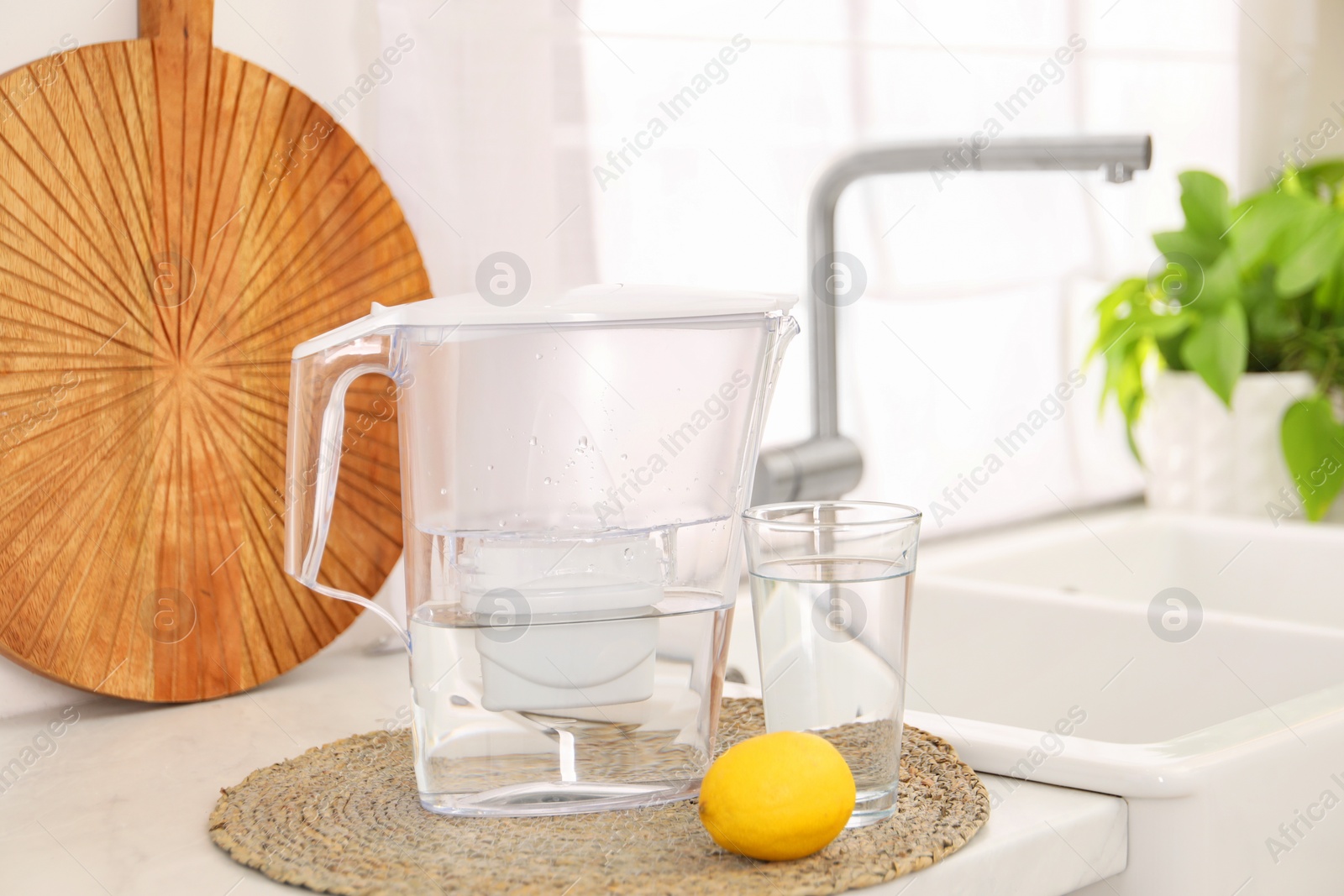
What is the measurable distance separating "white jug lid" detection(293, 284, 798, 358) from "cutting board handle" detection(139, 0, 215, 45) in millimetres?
294

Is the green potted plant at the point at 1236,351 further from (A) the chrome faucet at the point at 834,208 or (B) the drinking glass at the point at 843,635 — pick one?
(B) the drinking glass at the point at 843,635

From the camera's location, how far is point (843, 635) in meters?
0.59

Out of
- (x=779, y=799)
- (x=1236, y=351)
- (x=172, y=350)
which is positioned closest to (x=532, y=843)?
(x=779, y=799)

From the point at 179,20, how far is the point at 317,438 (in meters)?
0.33

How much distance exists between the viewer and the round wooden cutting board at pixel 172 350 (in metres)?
0.76

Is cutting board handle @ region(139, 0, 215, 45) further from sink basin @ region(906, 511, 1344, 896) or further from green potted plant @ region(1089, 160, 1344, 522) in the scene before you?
green potted plant @ region(1089, 160, 1344, 522)

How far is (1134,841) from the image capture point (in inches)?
24.6

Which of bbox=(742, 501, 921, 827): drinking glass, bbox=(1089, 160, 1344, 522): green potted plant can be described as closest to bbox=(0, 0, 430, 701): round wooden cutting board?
bbox=(742, 501, 921, 827): drinking glass

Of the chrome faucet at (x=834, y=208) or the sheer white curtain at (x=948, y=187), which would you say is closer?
the chrome faucet at (x=834, y=208)

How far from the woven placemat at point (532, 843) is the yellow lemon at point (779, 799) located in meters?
0.01

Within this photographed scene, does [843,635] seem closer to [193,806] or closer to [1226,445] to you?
[193,806]

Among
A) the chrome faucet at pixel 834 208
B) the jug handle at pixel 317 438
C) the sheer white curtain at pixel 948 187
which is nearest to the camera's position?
the jug handle at pixel 317 438

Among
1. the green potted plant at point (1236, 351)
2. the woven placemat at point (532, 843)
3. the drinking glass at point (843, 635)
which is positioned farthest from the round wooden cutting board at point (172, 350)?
the green potted plant at point (1236, 351)

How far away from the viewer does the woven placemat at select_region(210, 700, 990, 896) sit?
51 centimetres
